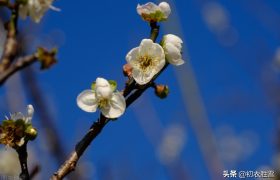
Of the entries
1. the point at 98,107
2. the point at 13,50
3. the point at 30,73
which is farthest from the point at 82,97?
the point at 30,73

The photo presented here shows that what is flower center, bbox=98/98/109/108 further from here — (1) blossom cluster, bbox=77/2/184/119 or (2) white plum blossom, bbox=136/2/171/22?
(2) white plum blossom, bbox=136/2/171/22

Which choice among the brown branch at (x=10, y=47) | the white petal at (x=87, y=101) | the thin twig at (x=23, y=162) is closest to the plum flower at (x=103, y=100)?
the white petal at (x=87, y=101)

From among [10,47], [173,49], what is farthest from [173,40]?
[10,47]

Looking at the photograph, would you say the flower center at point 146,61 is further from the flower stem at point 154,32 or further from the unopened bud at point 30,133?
the unopened bud at point 30,133

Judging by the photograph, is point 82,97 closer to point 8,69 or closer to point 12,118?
point 12,118

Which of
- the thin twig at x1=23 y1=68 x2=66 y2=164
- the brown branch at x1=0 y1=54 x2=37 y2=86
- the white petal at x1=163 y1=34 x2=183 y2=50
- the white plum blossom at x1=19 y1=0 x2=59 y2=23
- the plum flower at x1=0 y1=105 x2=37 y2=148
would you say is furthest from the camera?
the thin twig at x1=23 y1=68 x2=66 y2=164

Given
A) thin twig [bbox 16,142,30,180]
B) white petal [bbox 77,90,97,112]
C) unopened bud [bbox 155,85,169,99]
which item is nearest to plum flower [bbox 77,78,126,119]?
white petal [bbox 77,90,97,112]

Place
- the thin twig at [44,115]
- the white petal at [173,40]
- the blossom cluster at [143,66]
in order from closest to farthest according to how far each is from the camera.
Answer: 1. the blossom cluster at [143,66]
2. the white petal at [173,40]
3. the thin twig at [44,115]
